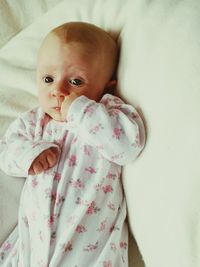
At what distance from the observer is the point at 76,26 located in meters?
1.09

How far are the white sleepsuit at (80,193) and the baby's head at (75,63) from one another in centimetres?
6

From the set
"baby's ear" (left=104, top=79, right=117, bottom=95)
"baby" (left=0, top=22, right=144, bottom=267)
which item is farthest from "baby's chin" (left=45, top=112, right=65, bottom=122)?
"baby's ear" (left=104, top=79, right=117, bottom=95)

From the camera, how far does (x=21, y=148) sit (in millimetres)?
1034

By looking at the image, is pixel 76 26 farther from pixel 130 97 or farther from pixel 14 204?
pixel 14 204

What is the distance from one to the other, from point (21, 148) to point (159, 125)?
0.34m

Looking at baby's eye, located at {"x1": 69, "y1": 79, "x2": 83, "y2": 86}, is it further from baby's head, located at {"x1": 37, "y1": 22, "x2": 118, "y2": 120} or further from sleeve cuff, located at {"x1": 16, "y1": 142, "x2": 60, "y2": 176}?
sleeve cuff, located at {"x1": 16, "y1": 142, "x2": 60, "y2": 176}

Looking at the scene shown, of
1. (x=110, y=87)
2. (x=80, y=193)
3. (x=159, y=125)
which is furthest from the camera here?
(x=110, y=87)

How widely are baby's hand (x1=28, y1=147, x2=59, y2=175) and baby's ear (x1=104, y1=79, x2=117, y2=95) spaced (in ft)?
0.71

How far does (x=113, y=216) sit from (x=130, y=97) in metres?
0.26

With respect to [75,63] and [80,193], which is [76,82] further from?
[80,193]

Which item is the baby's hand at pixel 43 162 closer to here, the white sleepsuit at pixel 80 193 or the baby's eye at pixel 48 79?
the white sleepsuit at pixel 80 193

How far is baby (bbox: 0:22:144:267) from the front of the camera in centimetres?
94

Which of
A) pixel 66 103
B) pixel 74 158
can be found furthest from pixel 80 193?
pixel 66 103

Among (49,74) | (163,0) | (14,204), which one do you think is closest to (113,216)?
(14,204)
